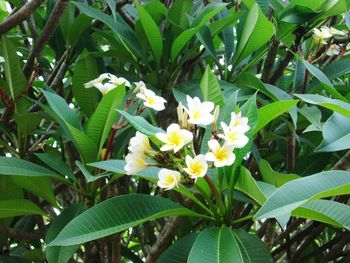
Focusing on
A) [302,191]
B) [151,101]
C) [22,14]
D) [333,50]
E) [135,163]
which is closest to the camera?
[302,191]

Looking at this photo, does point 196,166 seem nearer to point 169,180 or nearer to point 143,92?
point 169,180

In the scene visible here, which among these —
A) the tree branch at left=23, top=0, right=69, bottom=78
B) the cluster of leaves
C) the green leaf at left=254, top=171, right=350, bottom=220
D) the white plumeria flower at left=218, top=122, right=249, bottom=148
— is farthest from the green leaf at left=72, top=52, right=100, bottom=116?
the green leaf at left=254, top=171, right=350, bottom=220

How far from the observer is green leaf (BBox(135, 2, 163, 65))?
124 centimetres

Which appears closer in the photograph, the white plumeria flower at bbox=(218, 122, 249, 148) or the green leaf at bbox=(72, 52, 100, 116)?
the white plumeria flower at bbox=(218, 122, 249, 148)

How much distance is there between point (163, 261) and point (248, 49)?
1.85ft

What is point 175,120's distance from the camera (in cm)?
143

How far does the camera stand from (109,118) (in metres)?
1.03

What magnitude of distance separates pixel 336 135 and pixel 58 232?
0.56 m

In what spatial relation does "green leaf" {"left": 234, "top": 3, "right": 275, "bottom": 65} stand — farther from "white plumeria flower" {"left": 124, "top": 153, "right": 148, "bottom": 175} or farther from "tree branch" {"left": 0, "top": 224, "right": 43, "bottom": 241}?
"tree branch" {"left": 0, "top": 224, "right": 43, "bottom": 241}

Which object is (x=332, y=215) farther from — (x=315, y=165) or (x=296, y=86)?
(x=296, y=86)

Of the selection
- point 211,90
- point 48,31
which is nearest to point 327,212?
point 211,90

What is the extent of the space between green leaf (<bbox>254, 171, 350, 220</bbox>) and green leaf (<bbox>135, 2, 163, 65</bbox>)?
65 cm

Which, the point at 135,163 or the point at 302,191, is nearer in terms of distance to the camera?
the point at 302,191

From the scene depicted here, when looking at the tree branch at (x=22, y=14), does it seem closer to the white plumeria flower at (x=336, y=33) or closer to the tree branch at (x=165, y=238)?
the tree branch at (x=165, y=238)
